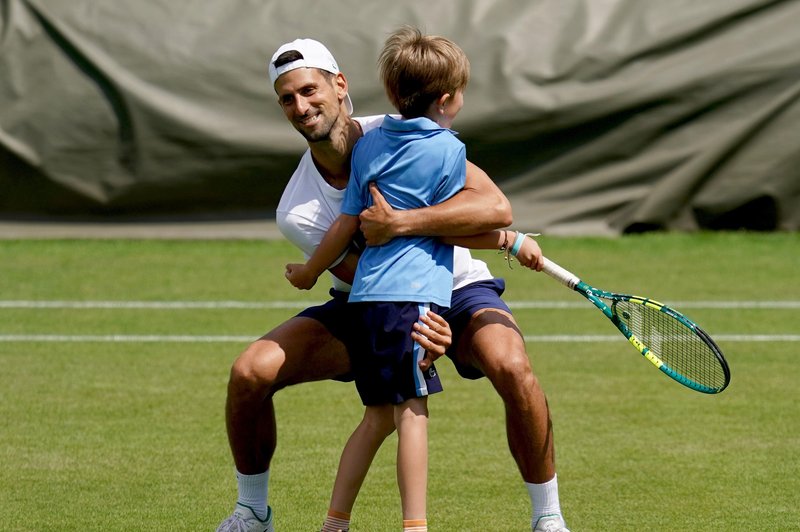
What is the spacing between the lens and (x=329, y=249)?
462 centimetres

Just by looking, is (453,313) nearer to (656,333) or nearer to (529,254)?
(529,254)

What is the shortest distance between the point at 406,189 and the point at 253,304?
5.27 meters

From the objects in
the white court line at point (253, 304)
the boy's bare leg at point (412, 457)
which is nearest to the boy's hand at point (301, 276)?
the boy's bare leg at point (412, 457)

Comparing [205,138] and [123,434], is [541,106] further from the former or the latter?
[123,434]

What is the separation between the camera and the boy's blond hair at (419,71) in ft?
14.4

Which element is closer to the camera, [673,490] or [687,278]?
[673,490]

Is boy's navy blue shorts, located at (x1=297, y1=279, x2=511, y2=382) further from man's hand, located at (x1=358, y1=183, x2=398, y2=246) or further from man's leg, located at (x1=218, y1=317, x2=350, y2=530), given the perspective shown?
man's hand, located at (x1=358, y1=183, x2=398, y2=246)

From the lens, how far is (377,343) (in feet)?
14.7

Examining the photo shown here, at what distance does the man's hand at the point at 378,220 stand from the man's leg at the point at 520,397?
47cm

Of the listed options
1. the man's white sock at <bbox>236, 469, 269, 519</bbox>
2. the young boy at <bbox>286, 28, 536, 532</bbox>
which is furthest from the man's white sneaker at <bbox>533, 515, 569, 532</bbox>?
the man's white sock at <bbox>236, 469, 269, 519</bbox>

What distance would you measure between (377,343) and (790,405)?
3.00m

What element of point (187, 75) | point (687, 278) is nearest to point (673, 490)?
point (687, 278)

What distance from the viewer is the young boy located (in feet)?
14.5

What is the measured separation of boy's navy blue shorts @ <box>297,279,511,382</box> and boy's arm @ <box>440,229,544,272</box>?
255mm
